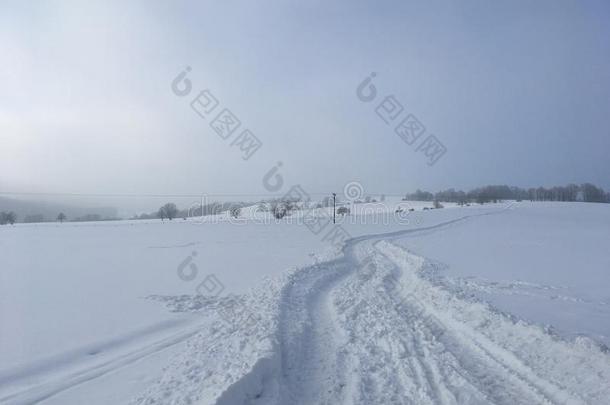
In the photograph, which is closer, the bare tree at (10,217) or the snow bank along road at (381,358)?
the snow bank along road at (381,358)

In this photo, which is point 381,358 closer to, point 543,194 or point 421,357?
point 421,357

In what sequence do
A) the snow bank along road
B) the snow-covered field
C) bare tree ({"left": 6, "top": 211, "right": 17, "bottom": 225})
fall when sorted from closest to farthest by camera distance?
1. the snow bank along road
2. the snow-covered field
3. bare tree ({"left": 6, "top": 211, "right": 17, "bottom": 225})

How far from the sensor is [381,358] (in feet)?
15.9

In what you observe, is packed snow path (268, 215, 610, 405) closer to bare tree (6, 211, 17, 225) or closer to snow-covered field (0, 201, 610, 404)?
snow-covered field (0, 201, 610, 404)

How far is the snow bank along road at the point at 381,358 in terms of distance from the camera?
12.8ft

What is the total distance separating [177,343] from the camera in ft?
19.0

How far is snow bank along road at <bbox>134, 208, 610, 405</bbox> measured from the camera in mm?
3912

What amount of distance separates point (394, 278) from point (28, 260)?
14862 millimetres

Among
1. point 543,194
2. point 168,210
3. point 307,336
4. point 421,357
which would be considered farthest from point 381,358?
point 543,194

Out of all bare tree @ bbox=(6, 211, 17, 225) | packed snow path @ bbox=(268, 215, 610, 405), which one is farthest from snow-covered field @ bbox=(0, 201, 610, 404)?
bare tree @ bbox=(6, 211, 17, 225)

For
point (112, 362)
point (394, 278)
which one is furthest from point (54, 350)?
point (394, 278)

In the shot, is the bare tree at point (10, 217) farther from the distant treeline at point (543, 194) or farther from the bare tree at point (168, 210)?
the distant treeline at point (543, 194)

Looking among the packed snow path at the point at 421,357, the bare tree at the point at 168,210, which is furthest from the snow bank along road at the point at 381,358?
the bare tree at the point at 168,210

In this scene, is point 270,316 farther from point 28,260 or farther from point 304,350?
point 28,260
